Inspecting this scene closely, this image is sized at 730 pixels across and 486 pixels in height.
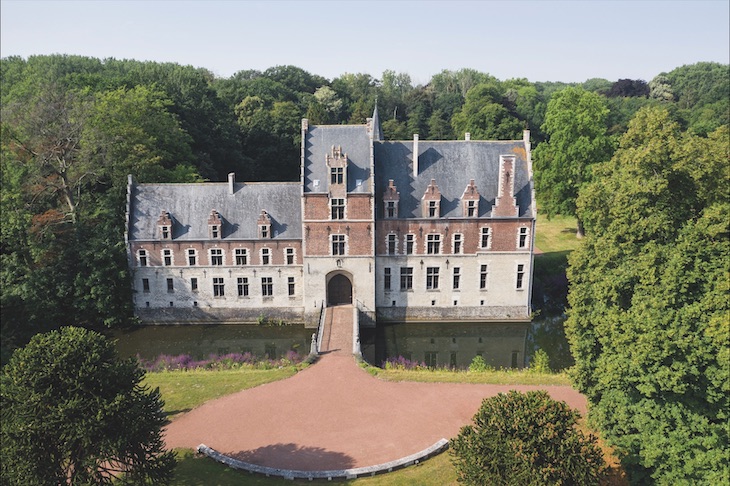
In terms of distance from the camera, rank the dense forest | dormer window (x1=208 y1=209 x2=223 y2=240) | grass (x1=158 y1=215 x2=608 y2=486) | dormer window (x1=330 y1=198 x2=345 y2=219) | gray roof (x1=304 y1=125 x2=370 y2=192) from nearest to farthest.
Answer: the dense forest, grass (x1=158 y1=215 x2=608 y2=486), dormer window (x1=330 y1=198 x2=345 y2=219), gray roof (x1=304 y1=125 x2=370 y2=192), dormer window (x1=208 y1=209 x2=223 y2=240)

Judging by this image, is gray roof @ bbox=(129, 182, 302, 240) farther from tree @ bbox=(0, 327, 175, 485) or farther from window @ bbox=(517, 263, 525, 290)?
tree @ bbox=(0, 327, 175, 485)

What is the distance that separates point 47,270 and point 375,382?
70.0ft

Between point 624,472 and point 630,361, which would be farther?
point 624,472

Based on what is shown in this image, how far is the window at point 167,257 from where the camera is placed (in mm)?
34656

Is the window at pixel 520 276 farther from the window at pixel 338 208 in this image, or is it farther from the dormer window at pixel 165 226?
the dormer window at pixel 165 226

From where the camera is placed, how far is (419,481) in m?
18.6

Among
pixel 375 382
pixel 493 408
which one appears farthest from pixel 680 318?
pixel 375 382

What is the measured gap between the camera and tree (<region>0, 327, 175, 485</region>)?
1357cm

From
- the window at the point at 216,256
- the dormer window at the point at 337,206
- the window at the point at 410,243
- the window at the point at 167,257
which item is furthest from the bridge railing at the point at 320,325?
the window at the point at 167,257

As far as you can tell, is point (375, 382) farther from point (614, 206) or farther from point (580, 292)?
point (614, 206)

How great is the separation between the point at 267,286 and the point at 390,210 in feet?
30.9

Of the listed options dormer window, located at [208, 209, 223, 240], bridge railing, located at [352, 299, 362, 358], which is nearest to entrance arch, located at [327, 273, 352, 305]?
bridge railing, located at [352, 299, 362, 358]

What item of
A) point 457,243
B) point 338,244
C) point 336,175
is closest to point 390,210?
point 338,244

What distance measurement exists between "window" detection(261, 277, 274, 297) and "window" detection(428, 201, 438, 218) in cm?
1111
